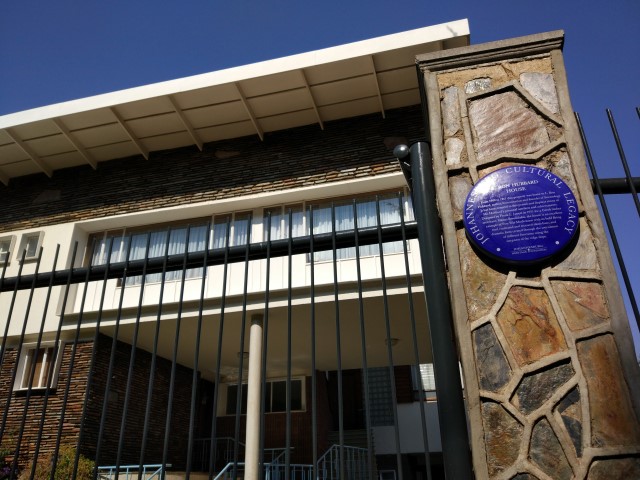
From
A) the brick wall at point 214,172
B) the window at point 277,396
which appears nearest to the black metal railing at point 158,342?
the window at point 277,396

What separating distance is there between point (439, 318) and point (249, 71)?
10962mm

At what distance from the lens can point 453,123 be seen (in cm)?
287

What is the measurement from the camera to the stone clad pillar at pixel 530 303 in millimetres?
2107

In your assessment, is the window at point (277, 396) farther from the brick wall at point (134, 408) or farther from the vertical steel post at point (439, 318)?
the vertical steel post at point (439, 318)

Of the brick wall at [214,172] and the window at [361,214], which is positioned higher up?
the brick wall at [214,172]

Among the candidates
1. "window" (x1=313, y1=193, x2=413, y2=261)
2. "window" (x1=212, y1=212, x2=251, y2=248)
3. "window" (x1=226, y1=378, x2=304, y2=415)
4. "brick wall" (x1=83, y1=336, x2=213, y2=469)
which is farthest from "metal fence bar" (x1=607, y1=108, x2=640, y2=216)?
"window" (x1=226, y1=378, x2=304, y2=415)

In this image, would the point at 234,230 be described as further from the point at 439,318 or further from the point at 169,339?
the point at 439,318

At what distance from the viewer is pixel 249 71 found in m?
12.3

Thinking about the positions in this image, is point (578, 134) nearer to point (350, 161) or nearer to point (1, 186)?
point (350, 161)

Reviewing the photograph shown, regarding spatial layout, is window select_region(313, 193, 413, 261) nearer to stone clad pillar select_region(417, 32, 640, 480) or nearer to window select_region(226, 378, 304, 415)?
window select_region(226, 378, 304, 415)

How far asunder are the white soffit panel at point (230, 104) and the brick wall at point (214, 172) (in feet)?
1.10

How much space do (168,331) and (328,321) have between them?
3.93 metres

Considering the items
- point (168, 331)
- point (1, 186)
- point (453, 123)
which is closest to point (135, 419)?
point (168, 331)

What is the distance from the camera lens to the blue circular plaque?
243 centimetres
